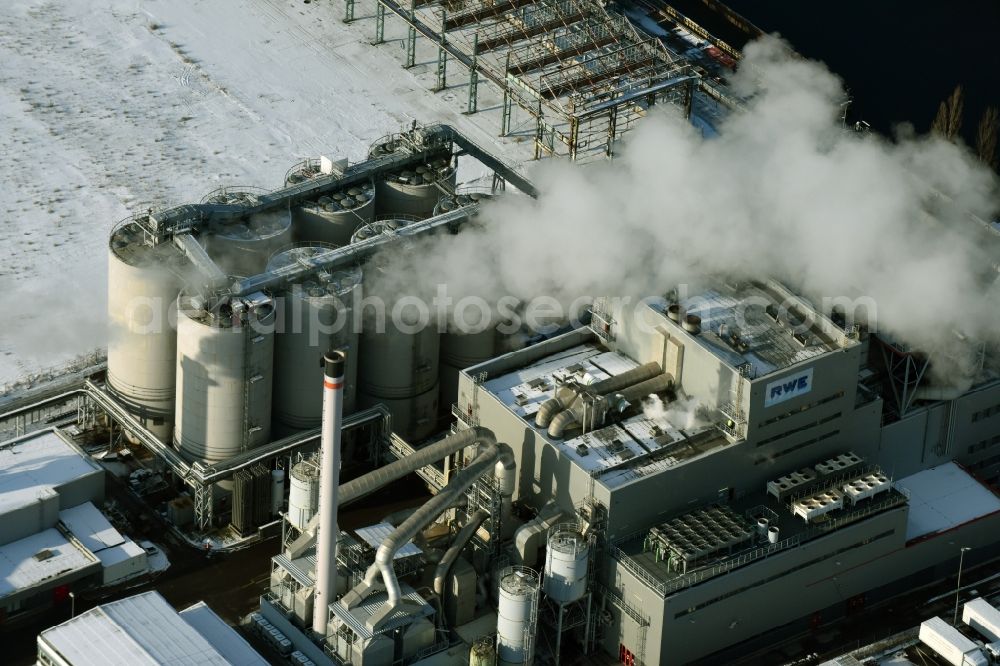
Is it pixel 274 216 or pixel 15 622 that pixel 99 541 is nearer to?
pixel 15 622

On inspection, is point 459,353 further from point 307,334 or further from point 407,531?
point 407,531

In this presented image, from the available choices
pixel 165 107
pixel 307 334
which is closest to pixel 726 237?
pixel 307 334

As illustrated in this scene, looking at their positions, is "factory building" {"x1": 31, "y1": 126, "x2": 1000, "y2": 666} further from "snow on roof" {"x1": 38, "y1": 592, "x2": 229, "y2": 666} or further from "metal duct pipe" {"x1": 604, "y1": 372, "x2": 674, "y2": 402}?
"snow on roof" {"x1": 38, "y1": 592, "x2": 229, "y2": 666}

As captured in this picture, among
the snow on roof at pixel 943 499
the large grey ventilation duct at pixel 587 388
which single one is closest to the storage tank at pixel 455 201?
the large grey ventilation duct at pixel 587 388

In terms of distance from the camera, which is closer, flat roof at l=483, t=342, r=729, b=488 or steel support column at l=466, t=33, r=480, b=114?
flat roof at l=483, t=342, r=729, b=488

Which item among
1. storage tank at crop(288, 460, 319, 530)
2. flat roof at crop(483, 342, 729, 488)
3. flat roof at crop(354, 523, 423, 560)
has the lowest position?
flat roof at crop(354, 523, 423, 560)

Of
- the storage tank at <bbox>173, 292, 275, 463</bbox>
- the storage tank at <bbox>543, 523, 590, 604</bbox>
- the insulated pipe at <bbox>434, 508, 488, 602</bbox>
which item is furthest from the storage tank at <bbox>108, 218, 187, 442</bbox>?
the storage tank at <bbox>543, 523, 590, 604</bbox>

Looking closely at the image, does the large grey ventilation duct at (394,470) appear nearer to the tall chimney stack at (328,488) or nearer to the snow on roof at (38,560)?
the tall chimney stack at (328,488)
